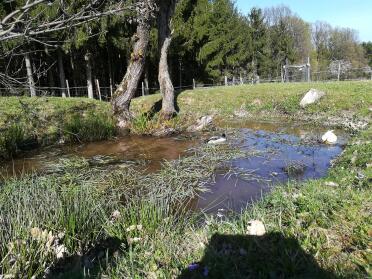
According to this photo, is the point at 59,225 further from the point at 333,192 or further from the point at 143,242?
the point at 333,192

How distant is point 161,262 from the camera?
3.42 meters

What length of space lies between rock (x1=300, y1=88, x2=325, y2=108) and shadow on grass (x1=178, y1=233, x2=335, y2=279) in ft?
40.0

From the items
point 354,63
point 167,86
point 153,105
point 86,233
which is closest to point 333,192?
point 86,233

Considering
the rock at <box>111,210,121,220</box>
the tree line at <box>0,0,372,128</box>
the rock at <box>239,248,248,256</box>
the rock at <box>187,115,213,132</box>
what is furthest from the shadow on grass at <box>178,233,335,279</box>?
the rock at <box>187,115,213,132</box>

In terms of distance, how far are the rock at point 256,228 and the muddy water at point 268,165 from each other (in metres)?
1.11

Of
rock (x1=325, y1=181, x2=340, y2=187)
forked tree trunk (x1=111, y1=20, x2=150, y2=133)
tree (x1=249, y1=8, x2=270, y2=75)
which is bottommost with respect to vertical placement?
rock (x1=325, y1=181, x2=340, y2=187)

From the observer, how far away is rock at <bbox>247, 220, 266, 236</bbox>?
3.72 metres

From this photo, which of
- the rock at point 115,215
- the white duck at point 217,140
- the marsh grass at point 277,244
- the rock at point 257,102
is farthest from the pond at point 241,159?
the rock at point 257,102

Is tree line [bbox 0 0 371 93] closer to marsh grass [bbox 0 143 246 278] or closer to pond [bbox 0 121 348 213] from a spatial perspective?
pond [bbox 0 121 348 213]

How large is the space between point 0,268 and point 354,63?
66638mm

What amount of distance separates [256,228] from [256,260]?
20.5 inches

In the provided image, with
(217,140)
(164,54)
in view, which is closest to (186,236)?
(217,140)

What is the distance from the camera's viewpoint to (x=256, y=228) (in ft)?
12.3

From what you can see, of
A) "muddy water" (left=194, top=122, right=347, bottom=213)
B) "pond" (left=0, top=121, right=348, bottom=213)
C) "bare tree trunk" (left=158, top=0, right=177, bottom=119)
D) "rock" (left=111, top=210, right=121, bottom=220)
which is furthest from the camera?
"bare tree trunk" (left=158, top=0, right=177, bottom=119)
